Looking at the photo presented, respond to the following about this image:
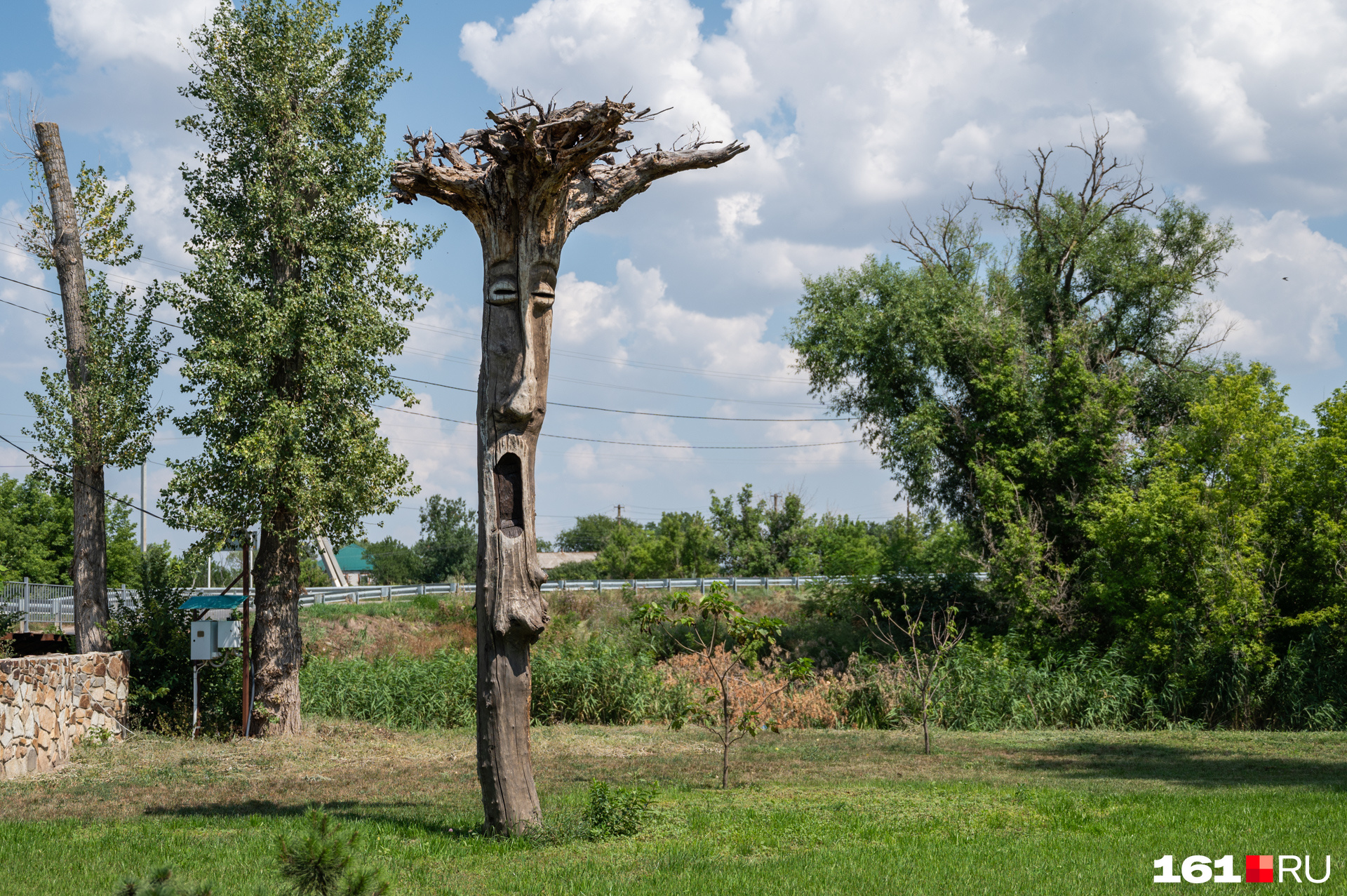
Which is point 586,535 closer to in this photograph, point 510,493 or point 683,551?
point 683,551

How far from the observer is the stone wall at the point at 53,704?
35.9 ft

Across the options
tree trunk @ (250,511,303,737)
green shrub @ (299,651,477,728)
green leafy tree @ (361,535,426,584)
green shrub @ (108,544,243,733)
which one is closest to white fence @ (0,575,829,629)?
green shrub @ (299,651,477,728)

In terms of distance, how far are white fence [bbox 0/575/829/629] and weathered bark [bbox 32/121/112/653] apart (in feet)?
39.3

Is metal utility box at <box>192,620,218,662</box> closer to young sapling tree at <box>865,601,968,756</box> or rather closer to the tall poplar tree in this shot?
the tall poplar tree

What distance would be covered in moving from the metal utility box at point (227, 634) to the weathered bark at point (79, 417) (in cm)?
186

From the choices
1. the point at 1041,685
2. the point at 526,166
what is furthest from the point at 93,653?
the point at 1041,685

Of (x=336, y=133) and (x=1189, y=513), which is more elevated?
(x=336, y=133)

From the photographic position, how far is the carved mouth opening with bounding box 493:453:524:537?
300 inches

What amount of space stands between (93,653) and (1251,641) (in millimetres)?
17977

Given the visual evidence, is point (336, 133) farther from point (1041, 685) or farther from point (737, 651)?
point (1041, 685)

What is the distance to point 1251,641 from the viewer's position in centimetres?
1736

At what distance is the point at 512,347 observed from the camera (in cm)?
772

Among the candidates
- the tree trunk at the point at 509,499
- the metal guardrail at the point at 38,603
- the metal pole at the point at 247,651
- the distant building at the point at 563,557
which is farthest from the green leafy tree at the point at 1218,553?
the distant building at the point at 563,557

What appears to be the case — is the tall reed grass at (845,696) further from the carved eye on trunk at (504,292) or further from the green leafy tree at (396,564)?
the green leafy tree at (396,564)
